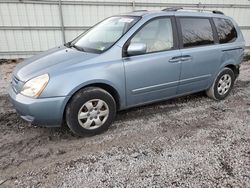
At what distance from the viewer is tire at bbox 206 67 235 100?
4635mm

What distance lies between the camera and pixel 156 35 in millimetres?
3703

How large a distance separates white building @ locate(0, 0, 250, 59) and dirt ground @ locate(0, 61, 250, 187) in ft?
15.1

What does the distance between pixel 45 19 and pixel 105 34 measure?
5248 millimetres

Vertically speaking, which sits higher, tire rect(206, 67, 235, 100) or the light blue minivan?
the light blue minivan

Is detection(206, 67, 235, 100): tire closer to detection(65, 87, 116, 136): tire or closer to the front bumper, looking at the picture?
detection(65, 87, 116, 136): tire

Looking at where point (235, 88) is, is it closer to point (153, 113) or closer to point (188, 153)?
point (153, 113)

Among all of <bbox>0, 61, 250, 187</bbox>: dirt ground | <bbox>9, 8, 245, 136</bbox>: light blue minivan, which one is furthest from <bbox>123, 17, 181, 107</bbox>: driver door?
<bbox>0, 61, 250, 187</bbox>: dirt ground

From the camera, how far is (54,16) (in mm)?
8242

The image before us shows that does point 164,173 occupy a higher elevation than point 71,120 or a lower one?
lower

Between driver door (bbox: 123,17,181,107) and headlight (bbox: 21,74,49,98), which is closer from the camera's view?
headlight (bbox: 21,74,49,98)

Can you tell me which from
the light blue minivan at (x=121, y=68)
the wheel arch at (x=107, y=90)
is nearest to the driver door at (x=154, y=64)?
the light blue minivan at (x=121, y=68)

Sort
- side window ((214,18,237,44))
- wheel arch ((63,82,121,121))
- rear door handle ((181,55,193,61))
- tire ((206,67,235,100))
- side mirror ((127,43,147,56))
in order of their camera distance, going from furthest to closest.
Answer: tire ((206,67,235,100)) → side window ((214,18,237,44)) → rear door handle ((181,55,193,61)) → side mirror ((127,43,147,56)) → wheel arch ((63,82,121,121))

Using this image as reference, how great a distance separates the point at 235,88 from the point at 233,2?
20.1 ft

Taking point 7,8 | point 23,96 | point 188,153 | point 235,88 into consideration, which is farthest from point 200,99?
point 7,8
